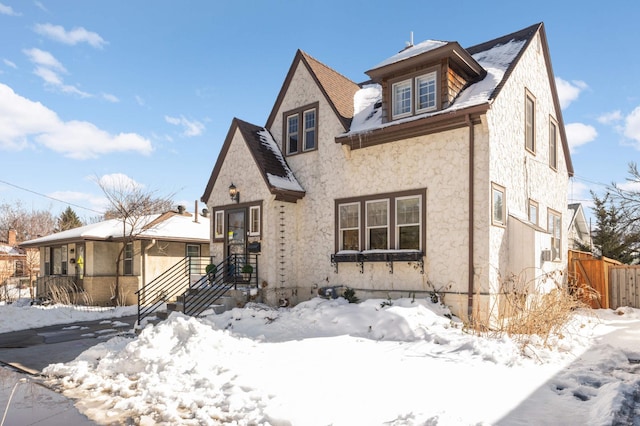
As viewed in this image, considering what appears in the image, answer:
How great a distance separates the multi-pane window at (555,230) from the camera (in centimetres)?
1474

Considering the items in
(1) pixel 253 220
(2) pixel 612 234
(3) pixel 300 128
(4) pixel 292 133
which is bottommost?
(2) pixel 612 234

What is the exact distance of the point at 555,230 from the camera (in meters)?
15.4

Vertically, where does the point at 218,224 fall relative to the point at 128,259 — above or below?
above

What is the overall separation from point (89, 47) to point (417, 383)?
14.2 metres

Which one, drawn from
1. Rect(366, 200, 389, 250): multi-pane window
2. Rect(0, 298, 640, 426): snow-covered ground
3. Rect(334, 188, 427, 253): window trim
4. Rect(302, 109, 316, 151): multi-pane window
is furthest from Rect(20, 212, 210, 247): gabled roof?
Rect(366, 200, 389, 250): multi-pane window

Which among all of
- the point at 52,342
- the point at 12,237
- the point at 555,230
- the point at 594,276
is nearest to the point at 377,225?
the point at 555,230

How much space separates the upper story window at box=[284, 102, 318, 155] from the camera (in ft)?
46.7

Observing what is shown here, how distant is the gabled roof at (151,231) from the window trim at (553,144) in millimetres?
17894

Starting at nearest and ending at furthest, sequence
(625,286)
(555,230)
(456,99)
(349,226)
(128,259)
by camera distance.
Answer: (456,99), (349,226), (625,286), (555,230), (128,259)

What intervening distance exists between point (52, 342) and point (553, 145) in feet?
58.6

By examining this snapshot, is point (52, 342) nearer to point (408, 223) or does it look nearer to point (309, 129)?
point (309, 129)

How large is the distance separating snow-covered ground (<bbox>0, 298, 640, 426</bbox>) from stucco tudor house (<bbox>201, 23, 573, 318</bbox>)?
86.4 inches

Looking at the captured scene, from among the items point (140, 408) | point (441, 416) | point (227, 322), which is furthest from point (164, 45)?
point (441, 416)

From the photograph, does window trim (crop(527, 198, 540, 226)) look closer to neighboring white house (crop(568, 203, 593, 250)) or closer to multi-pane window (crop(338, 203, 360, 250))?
multi-pane window (crop(338, 203, 360, 250))
